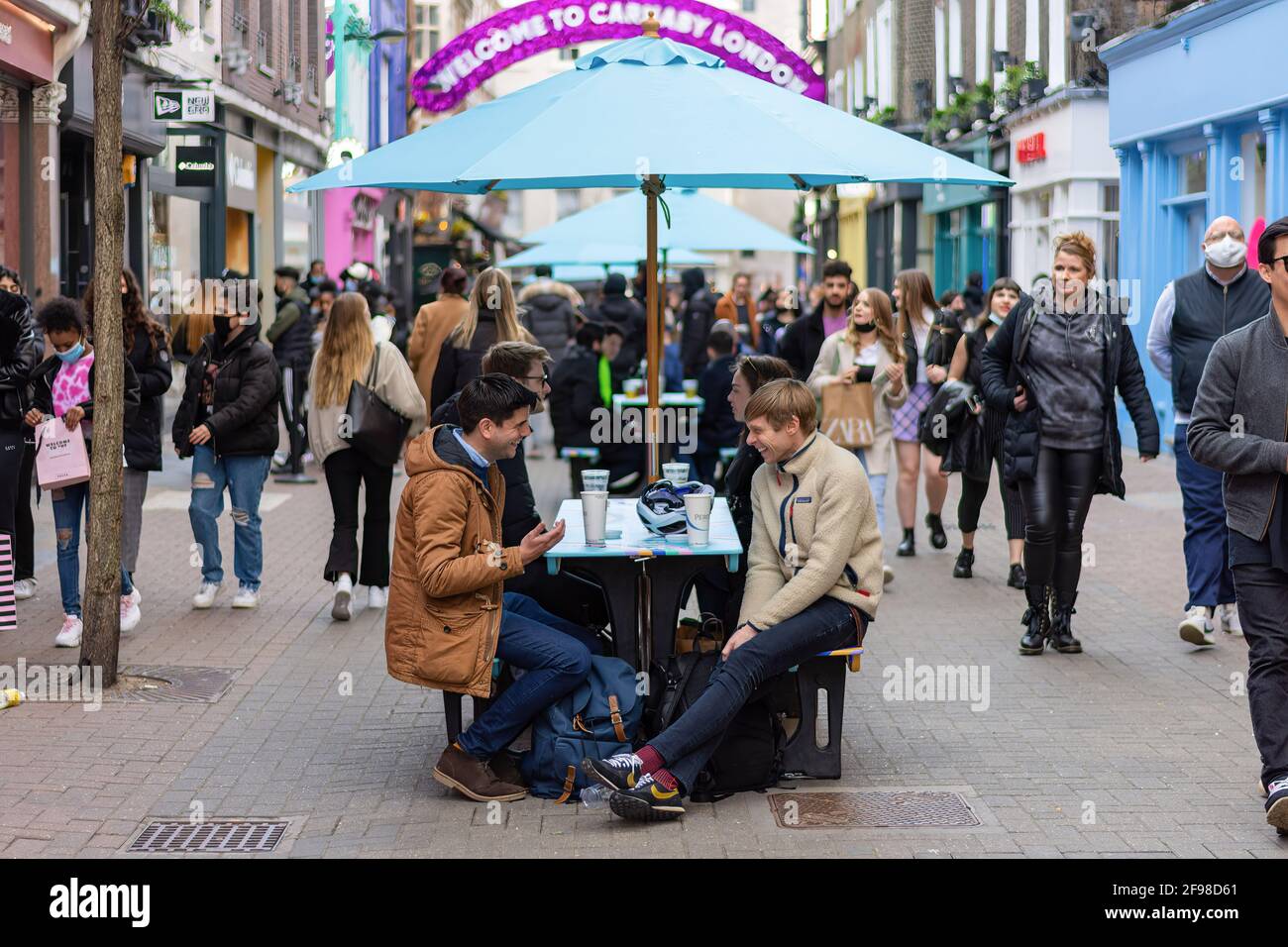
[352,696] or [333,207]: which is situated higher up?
[333,207]

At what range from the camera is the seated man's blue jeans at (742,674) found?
5.91 m

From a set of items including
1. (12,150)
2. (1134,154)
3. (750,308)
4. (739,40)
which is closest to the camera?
(739,40)

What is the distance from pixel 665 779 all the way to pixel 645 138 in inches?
100

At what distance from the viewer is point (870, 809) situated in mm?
6098

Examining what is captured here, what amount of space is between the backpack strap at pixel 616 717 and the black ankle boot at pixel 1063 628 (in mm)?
3339

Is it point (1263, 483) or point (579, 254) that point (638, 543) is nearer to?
point (1263, 483)

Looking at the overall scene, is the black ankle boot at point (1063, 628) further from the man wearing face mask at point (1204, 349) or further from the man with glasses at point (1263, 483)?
the man with glasses at point (1263, 483)

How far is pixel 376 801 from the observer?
624 centimetres

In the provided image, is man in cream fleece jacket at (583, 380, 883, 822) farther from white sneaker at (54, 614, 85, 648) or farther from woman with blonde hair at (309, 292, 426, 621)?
woman with blonde hair at (309, 292, 426, 621)

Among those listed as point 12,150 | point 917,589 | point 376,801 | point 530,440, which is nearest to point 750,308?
point 530,440

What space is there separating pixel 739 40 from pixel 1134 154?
11.7m

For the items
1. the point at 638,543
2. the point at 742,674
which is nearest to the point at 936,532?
the point at 638,543

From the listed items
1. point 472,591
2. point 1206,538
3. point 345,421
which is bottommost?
point 1206,538

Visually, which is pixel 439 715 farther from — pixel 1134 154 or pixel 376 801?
pixel 1134 154
